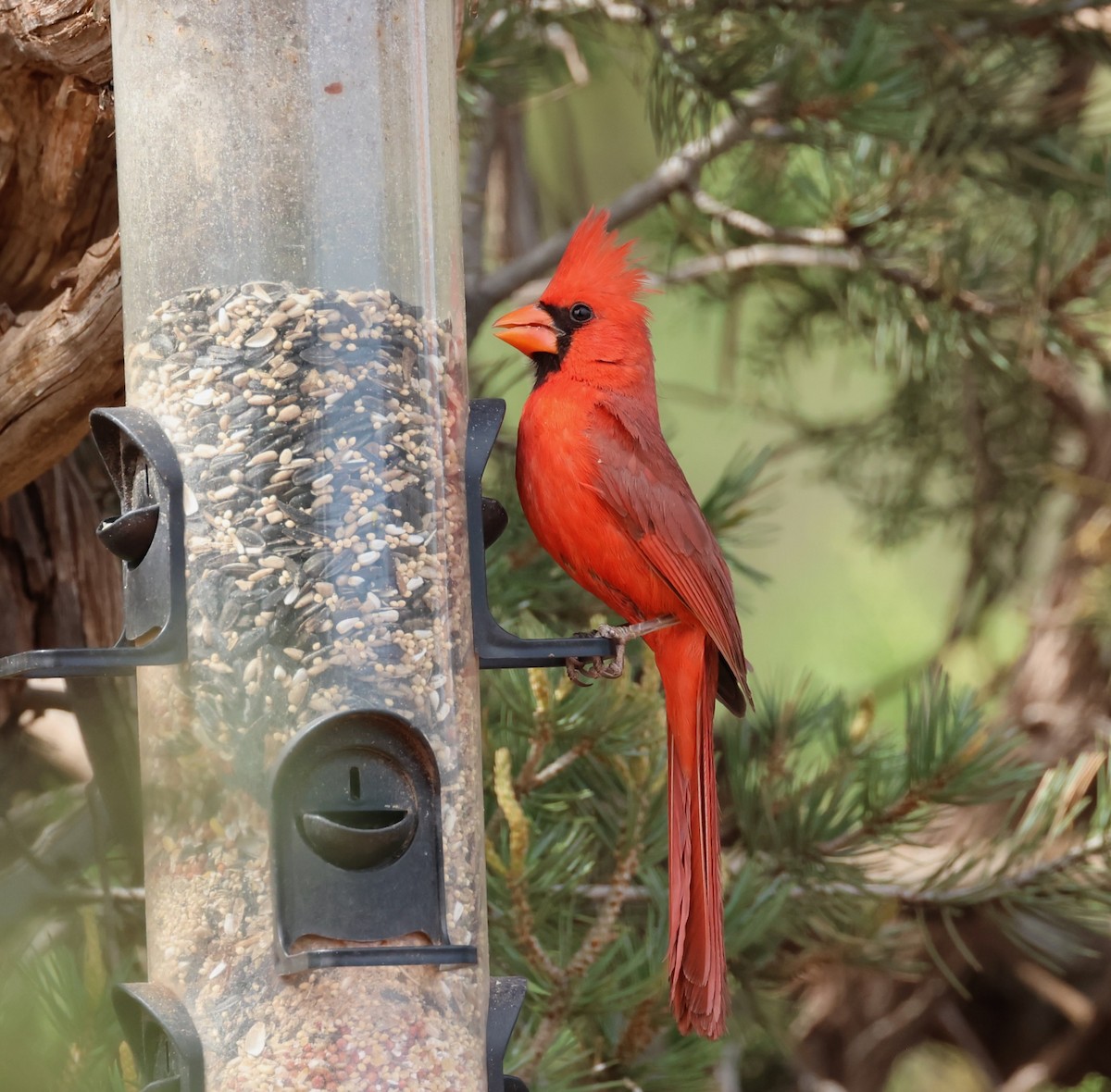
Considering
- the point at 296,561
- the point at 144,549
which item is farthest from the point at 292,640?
the point at 144,549

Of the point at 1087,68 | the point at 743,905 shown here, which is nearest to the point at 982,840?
the point at 743,905

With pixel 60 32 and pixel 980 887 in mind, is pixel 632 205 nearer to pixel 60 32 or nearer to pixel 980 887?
pixel 60 32

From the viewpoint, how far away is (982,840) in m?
3.13

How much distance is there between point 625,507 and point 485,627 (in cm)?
57

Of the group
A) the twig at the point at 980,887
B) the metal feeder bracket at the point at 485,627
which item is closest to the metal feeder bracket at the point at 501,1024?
the metal feeder bracket at the point at 485,627

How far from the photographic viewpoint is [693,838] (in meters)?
2.32

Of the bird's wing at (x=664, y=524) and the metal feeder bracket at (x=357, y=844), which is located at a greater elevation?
the bird's wing at (x=664, y=524)

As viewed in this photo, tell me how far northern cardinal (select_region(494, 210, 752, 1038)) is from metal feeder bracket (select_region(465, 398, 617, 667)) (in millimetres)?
460

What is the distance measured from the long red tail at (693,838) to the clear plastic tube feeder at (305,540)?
41cm

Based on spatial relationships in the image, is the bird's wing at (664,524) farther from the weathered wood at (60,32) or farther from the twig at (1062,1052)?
the twig at (1062,1052)

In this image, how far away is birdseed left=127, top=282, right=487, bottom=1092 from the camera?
67.4 inches

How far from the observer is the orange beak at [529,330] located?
2514mm

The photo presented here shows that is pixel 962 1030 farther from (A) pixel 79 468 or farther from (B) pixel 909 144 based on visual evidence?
(A) pixel 79 468

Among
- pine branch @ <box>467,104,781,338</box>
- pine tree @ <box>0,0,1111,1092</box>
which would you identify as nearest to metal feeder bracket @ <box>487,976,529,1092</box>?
pine tree @ <box>0,0,1111,1092</box>
